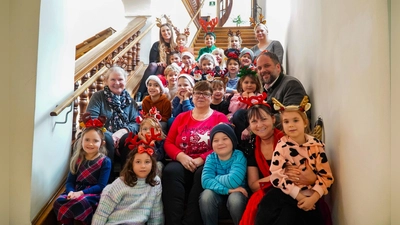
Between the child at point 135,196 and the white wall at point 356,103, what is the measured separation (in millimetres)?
1033

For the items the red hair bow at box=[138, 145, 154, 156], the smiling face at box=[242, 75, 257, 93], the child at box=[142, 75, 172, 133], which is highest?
the smiling face at box=[242, 75, 257, 93]

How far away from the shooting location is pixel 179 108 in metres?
3.15

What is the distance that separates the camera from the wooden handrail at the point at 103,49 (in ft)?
10.6

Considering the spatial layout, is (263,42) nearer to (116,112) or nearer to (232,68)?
(232,68)

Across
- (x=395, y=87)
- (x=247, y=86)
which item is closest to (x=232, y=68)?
(x=247, y=86)

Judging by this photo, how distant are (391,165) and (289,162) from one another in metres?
0.60

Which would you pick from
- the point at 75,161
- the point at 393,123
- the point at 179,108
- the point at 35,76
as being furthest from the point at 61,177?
the point at 393,123

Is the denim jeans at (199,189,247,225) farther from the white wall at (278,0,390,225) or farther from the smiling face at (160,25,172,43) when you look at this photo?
the smiling face at (160,25,172,43)

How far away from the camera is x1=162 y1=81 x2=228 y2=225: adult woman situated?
2141 millimetres

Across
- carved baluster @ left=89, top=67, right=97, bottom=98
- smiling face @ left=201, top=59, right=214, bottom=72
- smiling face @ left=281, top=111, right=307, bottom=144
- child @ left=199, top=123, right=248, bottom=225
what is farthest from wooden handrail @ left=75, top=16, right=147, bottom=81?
smiling face @ left=281, top=111, right=307, bottom=144

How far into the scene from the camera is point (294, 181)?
6.15ft

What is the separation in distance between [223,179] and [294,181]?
441mm

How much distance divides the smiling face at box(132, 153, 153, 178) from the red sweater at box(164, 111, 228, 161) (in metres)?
0.30

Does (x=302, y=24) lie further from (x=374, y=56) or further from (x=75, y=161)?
(x=75, y=161)
